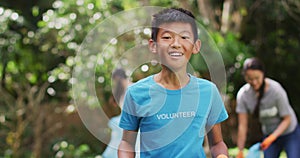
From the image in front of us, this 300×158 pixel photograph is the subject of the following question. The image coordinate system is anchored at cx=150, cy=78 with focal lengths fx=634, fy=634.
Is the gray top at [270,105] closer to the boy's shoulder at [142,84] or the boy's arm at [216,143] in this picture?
the boy's arm at [216,143]

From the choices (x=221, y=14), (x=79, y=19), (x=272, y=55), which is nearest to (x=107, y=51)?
(x=79, y=19)

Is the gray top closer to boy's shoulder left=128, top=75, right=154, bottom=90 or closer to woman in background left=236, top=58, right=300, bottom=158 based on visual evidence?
woman in background left=236, top=58, right=300, bottom=158

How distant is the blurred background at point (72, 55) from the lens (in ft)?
22.6

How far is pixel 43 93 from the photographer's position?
27.2 ft

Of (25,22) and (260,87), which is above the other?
(25,22)

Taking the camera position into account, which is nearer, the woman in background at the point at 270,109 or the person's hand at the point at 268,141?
the woman in background at the point at 270,109

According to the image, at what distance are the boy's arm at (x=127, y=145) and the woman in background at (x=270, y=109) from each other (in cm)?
266

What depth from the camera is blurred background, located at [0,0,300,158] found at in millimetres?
6875

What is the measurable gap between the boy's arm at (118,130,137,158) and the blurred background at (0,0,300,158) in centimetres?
329

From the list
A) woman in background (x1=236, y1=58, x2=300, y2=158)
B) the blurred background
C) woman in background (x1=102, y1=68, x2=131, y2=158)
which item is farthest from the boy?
the blurred background

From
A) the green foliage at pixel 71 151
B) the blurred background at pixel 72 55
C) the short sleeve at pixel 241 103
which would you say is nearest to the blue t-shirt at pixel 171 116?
the short sleeve at pixel 241 103

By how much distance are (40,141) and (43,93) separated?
0.91 meters

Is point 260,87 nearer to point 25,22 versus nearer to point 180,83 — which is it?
point 180,83

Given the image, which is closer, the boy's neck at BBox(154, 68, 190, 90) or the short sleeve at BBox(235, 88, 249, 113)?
the boy's neck at BBox(154, 68, 190, 90)
